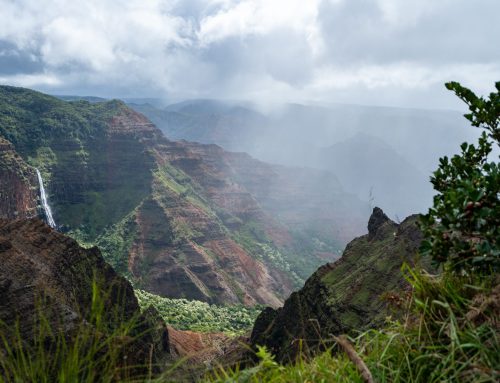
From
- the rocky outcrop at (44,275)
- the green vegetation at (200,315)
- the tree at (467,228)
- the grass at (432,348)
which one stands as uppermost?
the tree at (467,228)

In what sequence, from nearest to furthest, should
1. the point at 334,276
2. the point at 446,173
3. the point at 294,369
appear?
the point at 294,369 → the point at 446,173 → the point at 334,276

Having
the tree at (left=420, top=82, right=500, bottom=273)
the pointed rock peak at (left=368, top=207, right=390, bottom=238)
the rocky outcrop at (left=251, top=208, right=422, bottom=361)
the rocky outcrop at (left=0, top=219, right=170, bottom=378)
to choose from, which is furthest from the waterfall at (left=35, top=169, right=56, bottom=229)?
the tree at (left=420, top=82, right=500, bottom=273)

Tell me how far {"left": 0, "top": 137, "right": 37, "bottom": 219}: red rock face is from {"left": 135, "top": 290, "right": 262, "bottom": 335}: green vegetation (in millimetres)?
55824

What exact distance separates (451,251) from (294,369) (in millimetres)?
2474

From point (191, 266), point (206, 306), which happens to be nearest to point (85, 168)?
point (191, 266)

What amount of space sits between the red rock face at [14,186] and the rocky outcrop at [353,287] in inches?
4336

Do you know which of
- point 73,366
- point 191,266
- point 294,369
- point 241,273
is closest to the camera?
point 73,366

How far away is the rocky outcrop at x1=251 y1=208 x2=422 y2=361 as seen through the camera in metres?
32.3

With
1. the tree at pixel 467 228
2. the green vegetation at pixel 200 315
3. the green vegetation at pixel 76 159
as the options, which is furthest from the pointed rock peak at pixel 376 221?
the green vegetation at pixel 76 159

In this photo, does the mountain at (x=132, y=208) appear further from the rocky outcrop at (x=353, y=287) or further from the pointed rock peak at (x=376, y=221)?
the rocky outcrop at (x=353, y=287)

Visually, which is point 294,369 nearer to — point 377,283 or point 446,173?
point 446,173

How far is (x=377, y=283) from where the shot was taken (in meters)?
35.1

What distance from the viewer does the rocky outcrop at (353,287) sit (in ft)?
106

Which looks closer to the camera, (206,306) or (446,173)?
(446,173)
